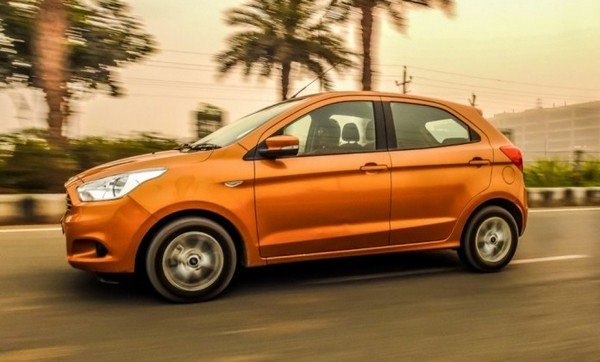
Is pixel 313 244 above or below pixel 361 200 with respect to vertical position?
below

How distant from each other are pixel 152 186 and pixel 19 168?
20.9 feet

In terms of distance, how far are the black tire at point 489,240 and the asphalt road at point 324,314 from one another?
11 centimetres

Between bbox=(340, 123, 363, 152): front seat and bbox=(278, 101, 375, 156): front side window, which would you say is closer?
bbox=(278, 101, 375, 156): front side window

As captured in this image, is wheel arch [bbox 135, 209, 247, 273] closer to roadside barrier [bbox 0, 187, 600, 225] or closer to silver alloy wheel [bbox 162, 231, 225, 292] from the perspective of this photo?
silver alloy wheel [bbox 162, 231, 225, 292]

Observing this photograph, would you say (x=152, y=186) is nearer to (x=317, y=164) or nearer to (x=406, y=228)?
(x=317, y=164)

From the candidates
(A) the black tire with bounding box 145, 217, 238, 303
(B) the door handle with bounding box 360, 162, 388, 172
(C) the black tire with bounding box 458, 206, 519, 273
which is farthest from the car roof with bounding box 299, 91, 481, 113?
(A) the black tire with bounding box 145, 217, 238, 303

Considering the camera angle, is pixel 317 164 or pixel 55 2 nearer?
pixel 317 164

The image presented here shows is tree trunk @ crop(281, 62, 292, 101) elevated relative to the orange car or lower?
elevated

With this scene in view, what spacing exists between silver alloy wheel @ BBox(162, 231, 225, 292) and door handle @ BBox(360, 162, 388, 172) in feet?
4.31

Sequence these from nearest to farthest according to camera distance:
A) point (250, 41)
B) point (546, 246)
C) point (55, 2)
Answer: point (546, 246) < point (55, 2) < point (250, 41)

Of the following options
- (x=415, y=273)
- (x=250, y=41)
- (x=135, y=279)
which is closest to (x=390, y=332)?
(x=415, y=273)

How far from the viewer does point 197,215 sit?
480 cm

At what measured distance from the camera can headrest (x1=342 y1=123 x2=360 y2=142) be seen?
5.38 meters

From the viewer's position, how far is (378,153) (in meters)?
5.40
